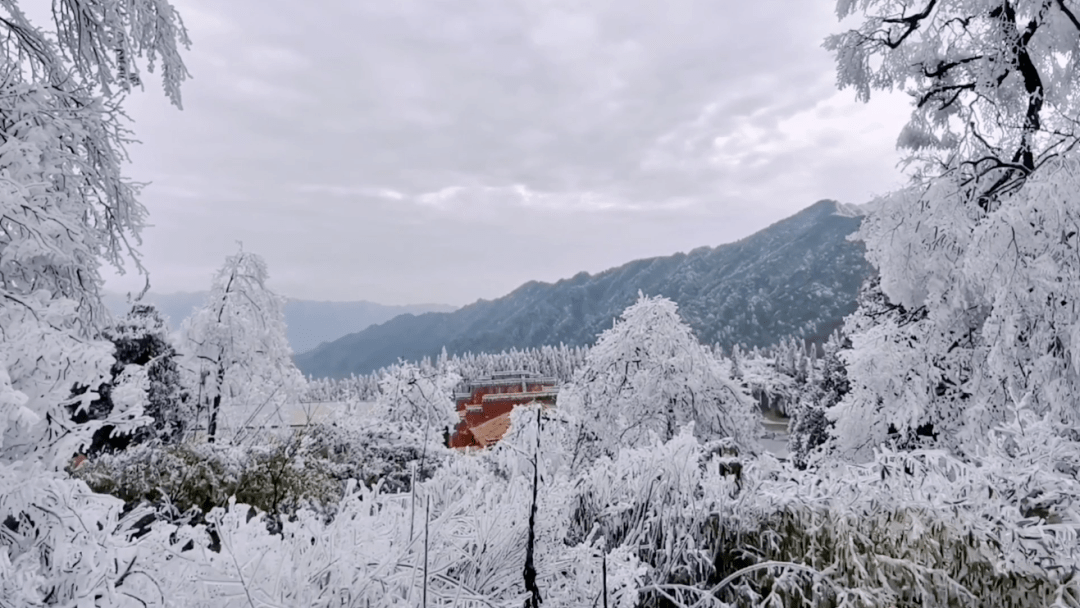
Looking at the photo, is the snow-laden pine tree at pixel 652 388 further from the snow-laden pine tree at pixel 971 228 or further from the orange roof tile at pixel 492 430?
the orange roof tile at pixel 492 430

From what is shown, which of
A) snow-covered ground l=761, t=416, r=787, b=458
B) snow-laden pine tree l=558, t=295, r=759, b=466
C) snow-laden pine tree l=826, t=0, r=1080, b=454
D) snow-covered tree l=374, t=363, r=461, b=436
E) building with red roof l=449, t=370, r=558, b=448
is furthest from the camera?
snow-covered ground l=761, t=416, r=787, b=458

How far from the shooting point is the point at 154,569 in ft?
7.07

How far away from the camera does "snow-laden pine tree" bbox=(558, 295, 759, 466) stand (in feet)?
30.4

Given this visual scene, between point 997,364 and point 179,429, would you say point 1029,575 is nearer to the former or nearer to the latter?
point 997,364

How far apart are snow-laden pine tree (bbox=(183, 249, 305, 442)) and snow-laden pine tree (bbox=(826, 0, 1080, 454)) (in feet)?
43.1

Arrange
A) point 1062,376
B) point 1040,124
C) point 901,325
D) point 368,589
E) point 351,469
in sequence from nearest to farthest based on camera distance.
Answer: point 368,589, point 1062,376, point 1040,124, point 901,325, point 351,469

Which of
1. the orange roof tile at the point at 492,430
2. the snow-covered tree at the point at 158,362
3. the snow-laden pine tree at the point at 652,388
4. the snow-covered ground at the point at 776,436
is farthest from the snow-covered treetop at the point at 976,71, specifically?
the snow-covered ground at the point at 776,436

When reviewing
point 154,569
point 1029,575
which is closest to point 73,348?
point 154,569

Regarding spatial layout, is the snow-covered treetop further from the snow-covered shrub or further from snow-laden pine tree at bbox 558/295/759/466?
the snow-covered shrub

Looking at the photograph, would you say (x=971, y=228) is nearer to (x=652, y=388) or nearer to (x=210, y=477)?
(x=652, y=388)

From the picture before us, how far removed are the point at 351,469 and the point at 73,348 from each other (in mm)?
6816

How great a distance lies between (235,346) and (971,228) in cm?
1502

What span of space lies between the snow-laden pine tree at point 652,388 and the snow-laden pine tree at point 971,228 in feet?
7.90

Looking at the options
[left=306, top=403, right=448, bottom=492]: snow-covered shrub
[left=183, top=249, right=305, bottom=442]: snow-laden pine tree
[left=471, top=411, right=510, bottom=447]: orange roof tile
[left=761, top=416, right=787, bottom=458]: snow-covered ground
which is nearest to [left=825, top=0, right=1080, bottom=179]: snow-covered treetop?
[left=306, top=403, right=448, bottom=492]: snow-covered shrub
